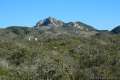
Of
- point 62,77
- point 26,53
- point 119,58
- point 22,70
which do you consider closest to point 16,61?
point 26,53

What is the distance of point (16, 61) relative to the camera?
19953 mm

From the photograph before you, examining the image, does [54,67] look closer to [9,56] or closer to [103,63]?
[103,63]

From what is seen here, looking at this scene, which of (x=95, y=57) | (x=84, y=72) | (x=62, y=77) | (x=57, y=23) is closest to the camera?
(x=62, y=77)

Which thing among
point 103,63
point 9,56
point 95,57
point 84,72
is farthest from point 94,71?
point 9,56

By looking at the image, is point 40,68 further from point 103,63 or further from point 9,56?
point 9,56

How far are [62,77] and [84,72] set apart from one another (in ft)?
4.04

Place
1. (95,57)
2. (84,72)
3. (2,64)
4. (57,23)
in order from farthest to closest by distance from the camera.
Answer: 1. (57,23)
2. (95,57)
3. (2,64)
4. (84,72)

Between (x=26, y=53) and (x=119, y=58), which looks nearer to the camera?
(x=119, y=58)

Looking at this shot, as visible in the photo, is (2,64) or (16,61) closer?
(2,64)

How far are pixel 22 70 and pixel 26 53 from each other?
15.0 ft

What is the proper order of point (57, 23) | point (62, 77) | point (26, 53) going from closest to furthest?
1. point (62, 77)
2. point (26, 53)
3. point (57, 23)

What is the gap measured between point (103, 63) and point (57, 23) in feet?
444

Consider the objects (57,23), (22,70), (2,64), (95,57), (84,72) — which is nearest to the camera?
(84,72)

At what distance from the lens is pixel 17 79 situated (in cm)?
1430
